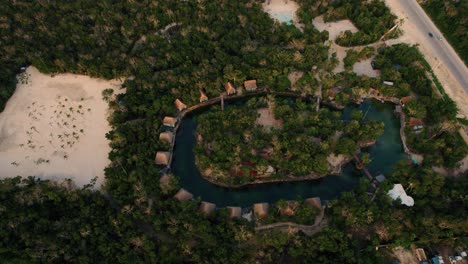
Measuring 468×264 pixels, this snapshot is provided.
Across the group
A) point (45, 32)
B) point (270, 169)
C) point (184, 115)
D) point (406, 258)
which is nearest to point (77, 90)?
→ point (45, 32)

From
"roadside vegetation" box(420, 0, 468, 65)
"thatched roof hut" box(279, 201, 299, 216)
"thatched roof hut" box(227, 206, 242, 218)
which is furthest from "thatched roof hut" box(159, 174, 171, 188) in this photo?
"roadside vegetation" box(420, 0, 468, 65)

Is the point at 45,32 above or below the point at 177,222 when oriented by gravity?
above

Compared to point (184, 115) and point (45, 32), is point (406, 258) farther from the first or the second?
point (45, 32)

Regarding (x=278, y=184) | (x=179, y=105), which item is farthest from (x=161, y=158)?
(x=278, y=184)

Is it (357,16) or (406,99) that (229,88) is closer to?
(406,99)

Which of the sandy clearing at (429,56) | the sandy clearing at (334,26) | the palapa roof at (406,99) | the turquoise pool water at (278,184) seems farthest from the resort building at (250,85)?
the sandy clearing at (429,56)
